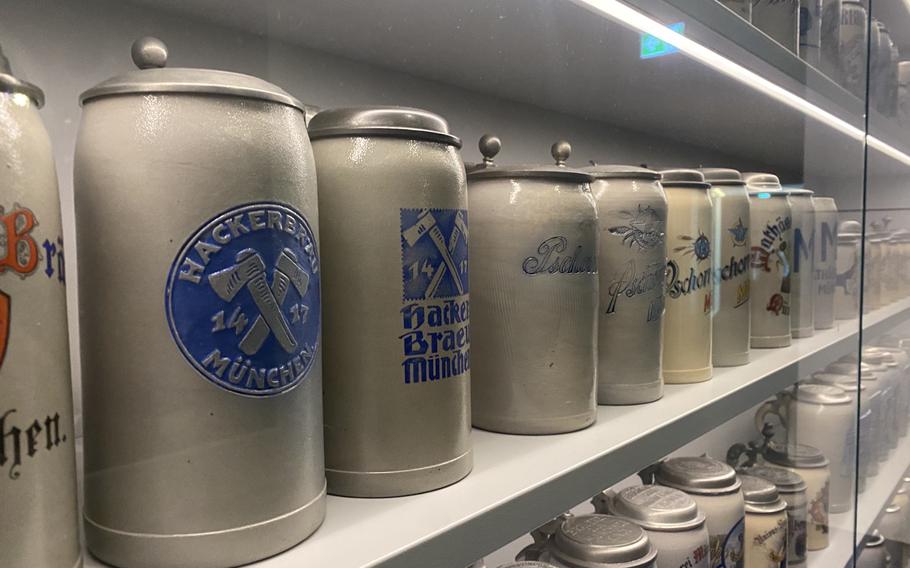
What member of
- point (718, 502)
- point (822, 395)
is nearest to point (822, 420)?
point (822, 395)

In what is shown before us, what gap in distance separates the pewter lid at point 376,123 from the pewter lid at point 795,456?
1.03m

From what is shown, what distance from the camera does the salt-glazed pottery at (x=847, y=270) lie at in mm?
1392

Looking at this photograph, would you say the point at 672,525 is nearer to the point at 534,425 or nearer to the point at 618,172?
the point at 534,425

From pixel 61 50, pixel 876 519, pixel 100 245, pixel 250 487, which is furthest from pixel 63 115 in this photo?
pixel 876 519

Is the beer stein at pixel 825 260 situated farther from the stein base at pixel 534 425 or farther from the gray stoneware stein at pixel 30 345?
the gray stoneware stein at pixel 30 345

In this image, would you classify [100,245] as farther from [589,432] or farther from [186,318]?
[589,432]

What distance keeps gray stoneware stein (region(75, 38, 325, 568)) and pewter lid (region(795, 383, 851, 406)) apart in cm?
120

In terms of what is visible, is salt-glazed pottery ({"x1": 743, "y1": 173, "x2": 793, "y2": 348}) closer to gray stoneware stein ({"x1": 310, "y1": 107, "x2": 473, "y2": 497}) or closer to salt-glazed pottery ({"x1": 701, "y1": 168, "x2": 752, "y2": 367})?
salt-glazed pottery ({"x1": 701, "y1": 168, "x2": 752, "y2": 367})

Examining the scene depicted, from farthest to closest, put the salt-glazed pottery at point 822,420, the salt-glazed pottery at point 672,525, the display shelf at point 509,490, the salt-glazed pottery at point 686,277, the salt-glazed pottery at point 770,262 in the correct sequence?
1. the salt-glazed pottery at point 822,420
2. the salt-glazed pottery at point 770,262
3. the salt-glazed pottery at point 686,277
4. the salt-glazed pottery at point 672,525
5. the display shelf at point 509,490

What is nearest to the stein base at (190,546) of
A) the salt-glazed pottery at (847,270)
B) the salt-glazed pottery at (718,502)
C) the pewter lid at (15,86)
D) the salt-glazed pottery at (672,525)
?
the pewter lid at (15,86)

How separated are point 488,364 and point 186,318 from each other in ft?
1.09

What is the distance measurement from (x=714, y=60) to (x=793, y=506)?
69cm

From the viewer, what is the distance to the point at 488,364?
65cm

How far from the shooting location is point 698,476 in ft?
2.90
